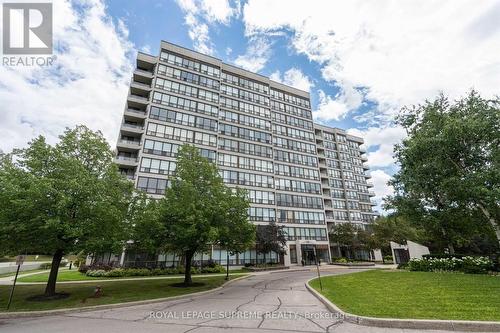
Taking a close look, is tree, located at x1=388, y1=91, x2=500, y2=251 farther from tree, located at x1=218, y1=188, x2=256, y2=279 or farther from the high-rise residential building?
the high-rise residential building

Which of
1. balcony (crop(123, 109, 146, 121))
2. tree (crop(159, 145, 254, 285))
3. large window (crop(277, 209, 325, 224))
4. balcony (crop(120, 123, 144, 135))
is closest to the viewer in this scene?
tree (crop(159, 145, 254, 285))

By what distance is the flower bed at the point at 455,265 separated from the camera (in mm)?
16797

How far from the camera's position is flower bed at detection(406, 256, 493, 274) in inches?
661

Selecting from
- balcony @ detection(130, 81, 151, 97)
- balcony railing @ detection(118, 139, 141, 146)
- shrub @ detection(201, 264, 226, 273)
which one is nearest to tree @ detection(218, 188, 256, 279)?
shrub @ detection(201, 264, 226, 273)

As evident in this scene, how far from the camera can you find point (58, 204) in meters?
13.3

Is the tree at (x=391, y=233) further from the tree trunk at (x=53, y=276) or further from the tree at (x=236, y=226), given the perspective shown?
the tree trunk at (x=53, y=276)

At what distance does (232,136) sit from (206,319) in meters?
40.5

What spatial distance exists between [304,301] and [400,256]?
30.5 m

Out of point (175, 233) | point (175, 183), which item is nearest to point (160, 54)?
point (175, 183)

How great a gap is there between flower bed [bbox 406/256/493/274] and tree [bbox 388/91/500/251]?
111 inches

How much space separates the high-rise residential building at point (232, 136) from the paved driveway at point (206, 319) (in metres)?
23.6

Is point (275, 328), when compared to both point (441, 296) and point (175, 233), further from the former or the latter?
point (175, 233)

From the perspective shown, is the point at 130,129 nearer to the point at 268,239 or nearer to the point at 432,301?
the point at 268,239

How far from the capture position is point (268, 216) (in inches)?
1805
